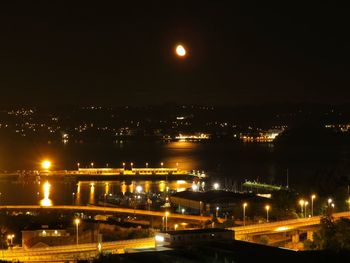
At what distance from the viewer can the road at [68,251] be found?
6.36m

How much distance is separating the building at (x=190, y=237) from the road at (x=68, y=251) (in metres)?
0.40

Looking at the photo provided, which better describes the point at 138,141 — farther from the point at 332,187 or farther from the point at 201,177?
the point at 332,187

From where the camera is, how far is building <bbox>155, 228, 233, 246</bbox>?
5953 millimetres

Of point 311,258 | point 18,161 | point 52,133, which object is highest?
point 52,133

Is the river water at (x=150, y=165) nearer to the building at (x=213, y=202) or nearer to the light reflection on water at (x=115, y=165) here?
the light reflection on water at (x=115, y=165)

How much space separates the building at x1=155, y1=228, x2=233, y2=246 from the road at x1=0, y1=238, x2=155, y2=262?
40 cm

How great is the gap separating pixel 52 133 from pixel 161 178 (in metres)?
36.6

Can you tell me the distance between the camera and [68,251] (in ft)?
21.3

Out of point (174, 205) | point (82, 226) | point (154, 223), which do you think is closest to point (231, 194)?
point (174, 205)

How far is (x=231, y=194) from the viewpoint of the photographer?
14.2 meters

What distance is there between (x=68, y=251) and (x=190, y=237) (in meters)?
1.23

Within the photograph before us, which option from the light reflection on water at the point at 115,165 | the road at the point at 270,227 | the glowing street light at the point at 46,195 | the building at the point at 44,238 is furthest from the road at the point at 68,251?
the light reflection on water at the point at 115,165

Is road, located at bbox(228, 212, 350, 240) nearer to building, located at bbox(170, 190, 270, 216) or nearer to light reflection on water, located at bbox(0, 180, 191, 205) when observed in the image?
building, located at bbox(170, 190, 270, 216)

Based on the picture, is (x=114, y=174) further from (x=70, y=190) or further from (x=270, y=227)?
(x=270, y=227)
